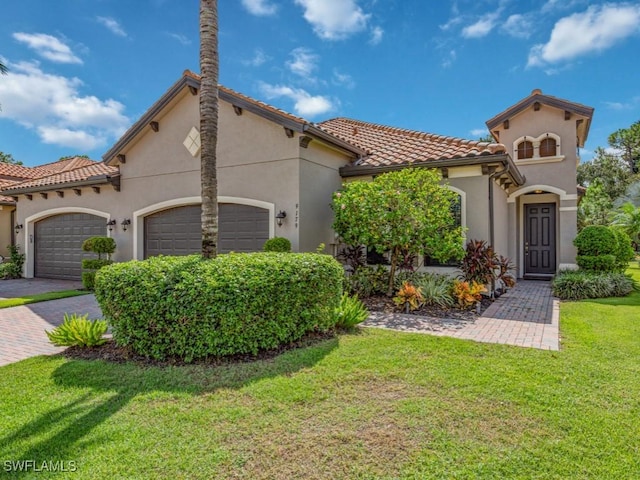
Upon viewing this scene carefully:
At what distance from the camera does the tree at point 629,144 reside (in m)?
38.7

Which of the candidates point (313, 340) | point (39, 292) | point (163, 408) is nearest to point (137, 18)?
point (39, 292)

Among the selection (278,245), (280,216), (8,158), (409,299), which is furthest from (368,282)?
(8,158)

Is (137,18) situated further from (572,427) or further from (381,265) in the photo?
(572,427)

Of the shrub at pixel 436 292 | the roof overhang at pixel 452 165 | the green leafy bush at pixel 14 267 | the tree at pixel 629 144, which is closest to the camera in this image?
the shrub at pixel 436 292

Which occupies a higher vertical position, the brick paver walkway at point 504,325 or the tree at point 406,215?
the tree at point 406,215

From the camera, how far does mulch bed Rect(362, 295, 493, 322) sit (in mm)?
8844

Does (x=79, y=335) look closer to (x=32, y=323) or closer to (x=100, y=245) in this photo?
(x=32, y=323)

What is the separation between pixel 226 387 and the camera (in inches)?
189

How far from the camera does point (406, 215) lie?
9461 mm

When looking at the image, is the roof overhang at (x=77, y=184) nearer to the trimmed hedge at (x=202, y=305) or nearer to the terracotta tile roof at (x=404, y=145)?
the terracotta tile roof at (x=404, y=145)

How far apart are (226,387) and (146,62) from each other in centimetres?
1351

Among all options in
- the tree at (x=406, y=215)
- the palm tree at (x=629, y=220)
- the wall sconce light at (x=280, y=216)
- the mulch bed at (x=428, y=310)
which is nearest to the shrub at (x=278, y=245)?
the wall sconce light at (x=280, y=216)

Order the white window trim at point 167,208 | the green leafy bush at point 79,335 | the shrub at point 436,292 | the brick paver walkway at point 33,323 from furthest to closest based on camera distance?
the white window trim at point 167,208 → the shrub at point 436,292 → the brick paver walkway at point 33,323 → the green leafy bush at point 79,335

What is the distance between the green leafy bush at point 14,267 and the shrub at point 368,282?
1634 centimetres
